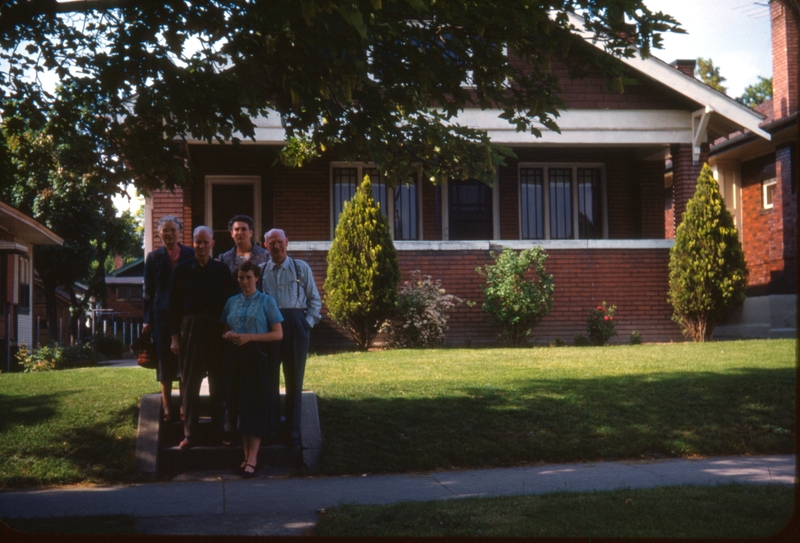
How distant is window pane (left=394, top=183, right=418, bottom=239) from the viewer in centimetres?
1695

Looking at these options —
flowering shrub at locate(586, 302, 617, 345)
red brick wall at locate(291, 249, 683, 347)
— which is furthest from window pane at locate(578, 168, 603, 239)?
flowering shrub at locate(586, 302, 617, 345)

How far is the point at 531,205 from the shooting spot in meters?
17.5

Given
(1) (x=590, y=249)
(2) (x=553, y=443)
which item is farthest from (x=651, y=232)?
(2) (x=553, y=443)

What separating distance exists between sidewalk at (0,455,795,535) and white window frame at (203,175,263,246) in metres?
10.2

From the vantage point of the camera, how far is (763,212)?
1766cm

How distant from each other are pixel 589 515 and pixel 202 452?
385cm

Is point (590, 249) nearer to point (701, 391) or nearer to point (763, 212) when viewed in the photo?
point (763, 212)

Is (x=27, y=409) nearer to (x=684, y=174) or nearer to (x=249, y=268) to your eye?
(x=249, y=268)

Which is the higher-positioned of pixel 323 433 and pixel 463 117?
pixel 463 117

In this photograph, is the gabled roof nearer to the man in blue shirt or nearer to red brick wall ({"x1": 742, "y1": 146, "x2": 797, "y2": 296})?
red brick wall ({"x1": 742, "y1": 146, "x2": 797, "y2": 296})

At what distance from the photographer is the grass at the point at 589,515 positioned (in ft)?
14.8

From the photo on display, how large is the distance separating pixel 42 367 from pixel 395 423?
10.2 meters

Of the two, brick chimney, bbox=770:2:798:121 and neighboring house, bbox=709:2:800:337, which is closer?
brick chimney, bbox=770:2:798:121

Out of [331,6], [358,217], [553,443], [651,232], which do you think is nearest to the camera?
[331,6]
